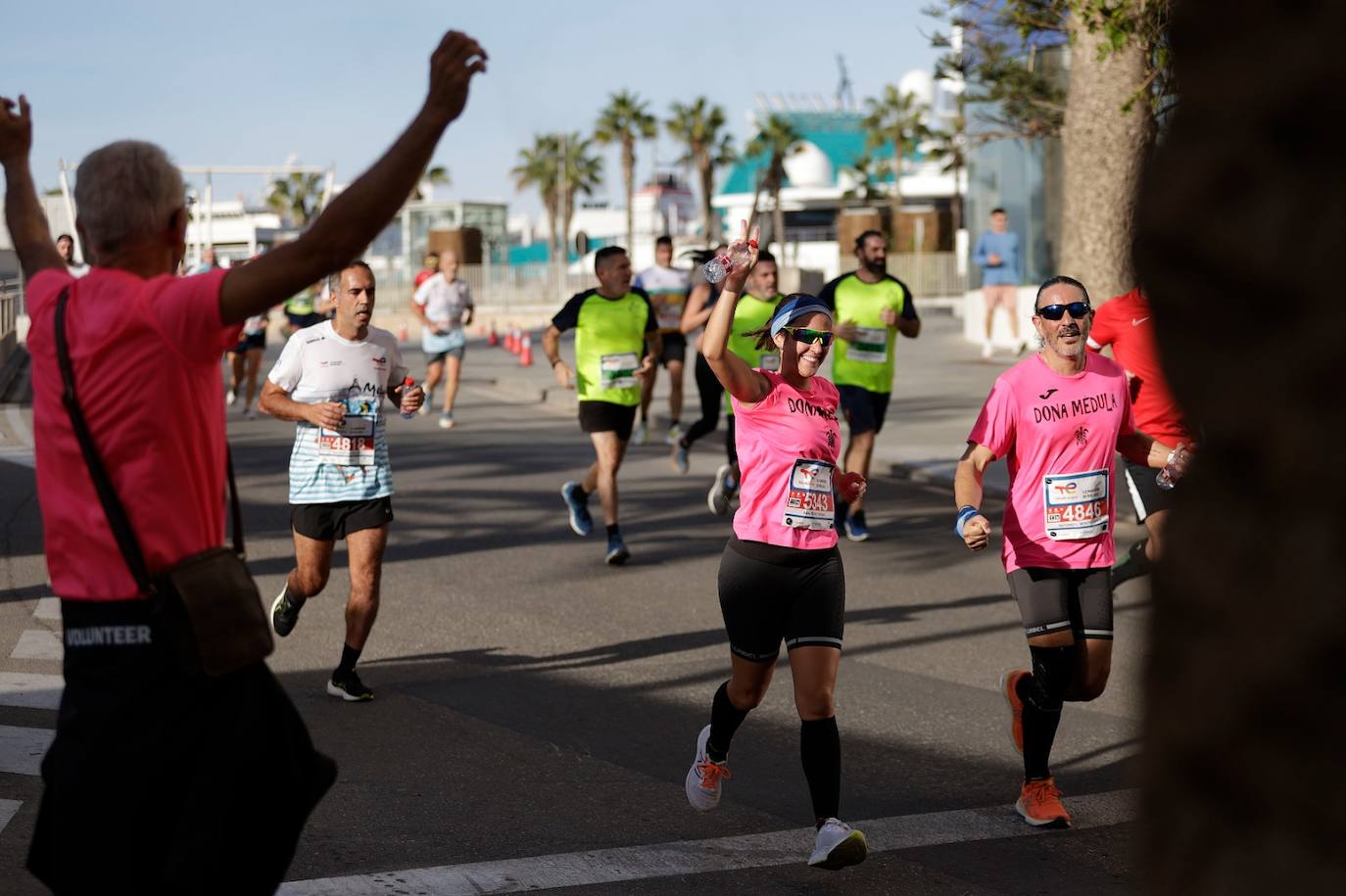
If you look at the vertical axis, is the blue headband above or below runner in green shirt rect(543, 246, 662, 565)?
above

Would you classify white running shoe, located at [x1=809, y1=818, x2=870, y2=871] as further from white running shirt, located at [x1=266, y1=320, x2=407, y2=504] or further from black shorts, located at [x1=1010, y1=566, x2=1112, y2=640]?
white running shirt, located at [x1=266, y1=320, x2=407, y2=504]

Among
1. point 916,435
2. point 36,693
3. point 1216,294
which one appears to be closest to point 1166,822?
point 1216,294

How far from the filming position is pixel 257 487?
14273 mm

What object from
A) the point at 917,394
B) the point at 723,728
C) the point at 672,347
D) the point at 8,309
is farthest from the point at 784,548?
the point at 8,309

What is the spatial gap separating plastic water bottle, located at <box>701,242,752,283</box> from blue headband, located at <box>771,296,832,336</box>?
1.11ft

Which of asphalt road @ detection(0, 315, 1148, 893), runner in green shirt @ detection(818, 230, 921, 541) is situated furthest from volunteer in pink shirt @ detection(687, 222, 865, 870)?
runner in green shirt @ detection(818, 230, 921, 541)

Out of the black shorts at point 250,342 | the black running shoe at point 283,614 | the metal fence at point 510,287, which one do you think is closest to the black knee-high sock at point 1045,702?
the black running shoe at point 283,614

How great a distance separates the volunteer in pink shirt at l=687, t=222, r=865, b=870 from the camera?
209 inches

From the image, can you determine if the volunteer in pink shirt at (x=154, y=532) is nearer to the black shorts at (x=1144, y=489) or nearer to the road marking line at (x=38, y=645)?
the road marking line at (x=38, y=645)

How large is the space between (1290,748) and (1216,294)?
0.28 m

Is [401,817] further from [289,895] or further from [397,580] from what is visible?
[397,580]

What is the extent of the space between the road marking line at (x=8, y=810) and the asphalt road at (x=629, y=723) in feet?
0.05

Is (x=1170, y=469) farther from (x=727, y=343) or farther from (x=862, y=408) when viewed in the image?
(x=862, y=408)

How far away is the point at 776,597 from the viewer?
18.0 feet
